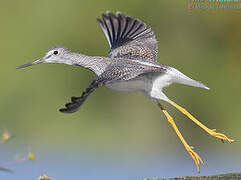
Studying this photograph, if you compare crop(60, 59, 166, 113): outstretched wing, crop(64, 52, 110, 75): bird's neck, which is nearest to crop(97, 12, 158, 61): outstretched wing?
crop(64, 52, 110, 75): bird's neck

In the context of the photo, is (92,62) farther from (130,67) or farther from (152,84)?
(152,84)

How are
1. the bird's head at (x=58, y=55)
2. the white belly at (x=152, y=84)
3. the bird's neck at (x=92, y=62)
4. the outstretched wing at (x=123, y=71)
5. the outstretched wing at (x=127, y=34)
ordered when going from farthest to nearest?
the outstretched wing at (x=127, y=34), the bird's head at (x=58, y=55), the bird's neck at (x=92, y=62), the white belly at (x=152, y=84), the outstretched wing at (x=123, y=71)

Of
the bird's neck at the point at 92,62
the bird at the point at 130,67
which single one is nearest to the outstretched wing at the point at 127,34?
the bird at the point at 130,67

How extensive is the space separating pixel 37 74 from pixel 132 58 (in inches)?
107

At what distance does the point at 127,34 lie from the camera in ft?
17.9

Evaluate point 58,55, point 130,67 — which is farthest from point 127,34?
point 130,67

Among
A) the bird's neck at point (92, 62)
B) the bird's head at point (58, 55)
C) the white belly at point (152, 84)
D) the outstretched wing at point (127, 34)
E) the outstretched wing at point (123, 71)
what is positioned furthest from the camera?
the outstretched wing at point (127, 34)

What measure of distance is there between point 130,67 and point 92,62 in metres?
0.54

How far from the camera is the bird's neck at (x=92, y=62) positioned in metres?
4.56

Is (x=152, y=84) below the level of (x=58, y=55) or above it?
below

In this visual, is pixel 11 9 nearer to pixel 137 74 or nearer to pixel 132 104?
pixel 132 104

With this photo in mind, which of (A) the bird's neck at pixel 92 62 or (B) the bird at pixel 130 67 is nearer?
(B) the bird at pixel 130 67

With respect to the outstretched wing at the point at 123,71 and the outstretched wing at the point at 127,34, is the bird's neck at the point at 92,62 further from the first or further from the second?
the outstretched wing at the point at 127,34

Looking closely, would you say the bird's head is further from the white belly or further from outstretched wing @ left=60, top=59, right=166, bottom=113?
the white belly
